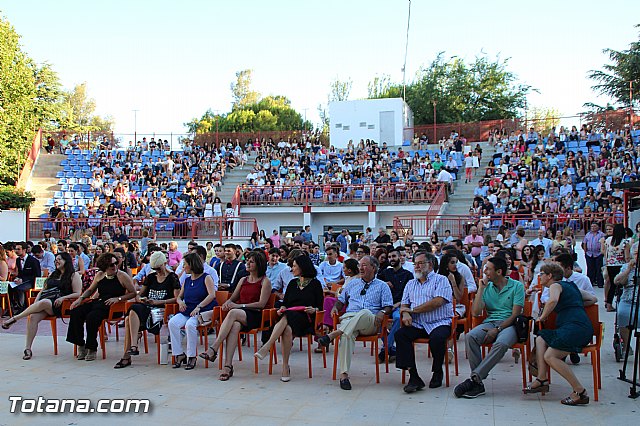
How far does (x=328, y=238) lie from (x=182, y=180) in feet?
32.4

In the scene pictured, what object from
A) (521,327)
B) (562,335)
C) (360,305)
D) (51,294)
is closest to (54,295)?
(51,294)

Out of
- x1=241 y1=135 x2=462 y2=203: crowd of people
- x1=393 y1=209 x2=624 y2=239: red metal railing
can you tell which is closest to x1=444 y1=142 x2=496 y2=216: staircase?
x1=241 y1=135 x2=462 y2=203: crowd of people

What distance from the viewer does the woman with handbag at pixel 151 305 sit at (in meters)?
8.41

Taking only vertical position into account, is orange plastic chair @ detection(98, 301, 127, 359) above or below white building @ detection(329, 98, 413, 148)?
below

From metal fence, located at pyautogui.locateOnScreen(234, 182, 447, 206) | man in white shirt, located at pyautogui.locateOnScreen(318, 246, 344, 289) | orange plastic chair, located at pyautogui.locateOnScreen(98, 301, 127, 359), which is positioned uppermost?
metal fence, located at pyautogui.locateOnScreen(234, 182, 447, 206)

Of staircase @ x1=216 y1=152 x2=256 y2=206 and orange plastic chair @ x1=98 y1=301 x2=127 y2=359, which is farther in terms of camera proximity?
staircase @ x1=216 y1=152 x2=256 y2=206

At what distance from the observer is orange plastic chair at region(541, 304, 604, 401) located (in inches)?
257

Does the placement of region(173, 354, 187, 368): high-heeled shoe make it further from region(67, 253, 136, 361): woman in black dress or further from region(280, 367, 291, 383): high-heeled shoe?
region(280, 367, 291, 383): high-heeled shoe

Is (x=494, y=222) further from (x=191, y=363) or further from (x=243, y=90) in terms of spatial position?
(x=243, y=90)

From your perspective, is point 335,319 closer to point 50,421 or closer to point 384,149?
point 50,421

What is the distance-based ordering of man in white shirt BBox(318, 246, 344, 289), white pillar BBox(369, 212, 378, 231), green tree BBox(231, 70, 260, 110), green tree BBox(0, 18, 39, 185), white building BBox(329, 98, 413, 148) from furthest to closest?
green tree BBox(231, 70, 260, 110)
white building BBox(329, 98, 413, 148)
green tree BBox(0, 18, 39, 185)
white pillar BBox(369, 212, 378, 231)
man in white shirt BBox(318, 246, 344, 289)

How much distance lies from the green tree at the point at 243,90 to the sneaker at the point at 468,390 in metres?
70.1

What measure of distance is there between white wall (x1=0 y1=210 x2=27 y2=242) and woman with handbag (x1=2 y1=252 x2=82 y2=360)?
13873mm

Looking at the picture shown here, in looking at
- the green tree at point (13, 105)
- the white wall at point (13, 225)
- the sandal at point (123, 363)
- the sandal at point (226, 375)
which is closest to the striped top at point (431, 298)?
the sandal at point (226, 375)
